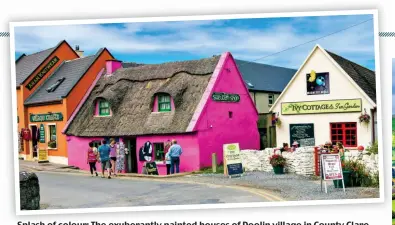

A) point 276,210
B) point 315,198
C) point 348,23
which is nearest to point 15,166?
point 276,210

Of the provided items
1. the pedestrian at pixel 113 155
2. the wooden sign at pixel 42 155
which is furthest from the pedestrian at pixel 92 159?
the wooden sign at pixel 42 155

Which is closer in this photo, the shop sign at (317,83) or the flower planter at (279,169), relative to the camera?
the flower planter at (279,169)

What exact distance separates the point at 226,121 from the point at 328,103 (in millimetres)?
2729

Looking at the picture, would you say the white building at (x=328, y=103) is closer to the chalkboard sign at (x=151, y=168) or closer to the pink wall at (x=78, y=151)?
the chalkboard sign at (x=151, y=168)

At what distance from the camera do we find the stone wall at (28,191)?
35.5ft

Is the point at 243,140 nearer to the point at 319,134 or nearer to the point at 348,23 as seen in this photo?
the point at 319,134

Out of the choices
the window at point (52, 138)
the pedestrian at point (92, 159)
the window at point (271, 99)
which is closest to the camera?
the pedestrian at point (92, 159)

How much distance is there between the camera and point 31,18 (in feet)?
35.5

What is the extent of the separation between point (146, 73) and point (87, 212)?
18.6ft

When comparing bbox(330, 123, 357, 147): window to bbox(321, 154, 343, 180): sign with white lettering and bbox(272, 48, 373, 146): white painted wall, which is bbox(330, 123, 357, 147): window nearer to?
bbox(272, 48, 373, 146): white painted wall

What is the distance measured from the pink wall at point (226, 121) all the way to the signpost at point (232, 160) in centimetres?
52

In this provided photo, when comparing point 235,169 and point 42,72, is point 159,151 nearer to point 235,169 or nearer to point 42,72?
point 235,169

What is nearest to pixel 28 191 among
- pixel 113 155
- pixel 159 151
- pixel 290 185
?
A: pixel 113 155

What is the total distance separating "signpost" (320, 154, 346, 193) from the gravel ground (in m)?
0.27
